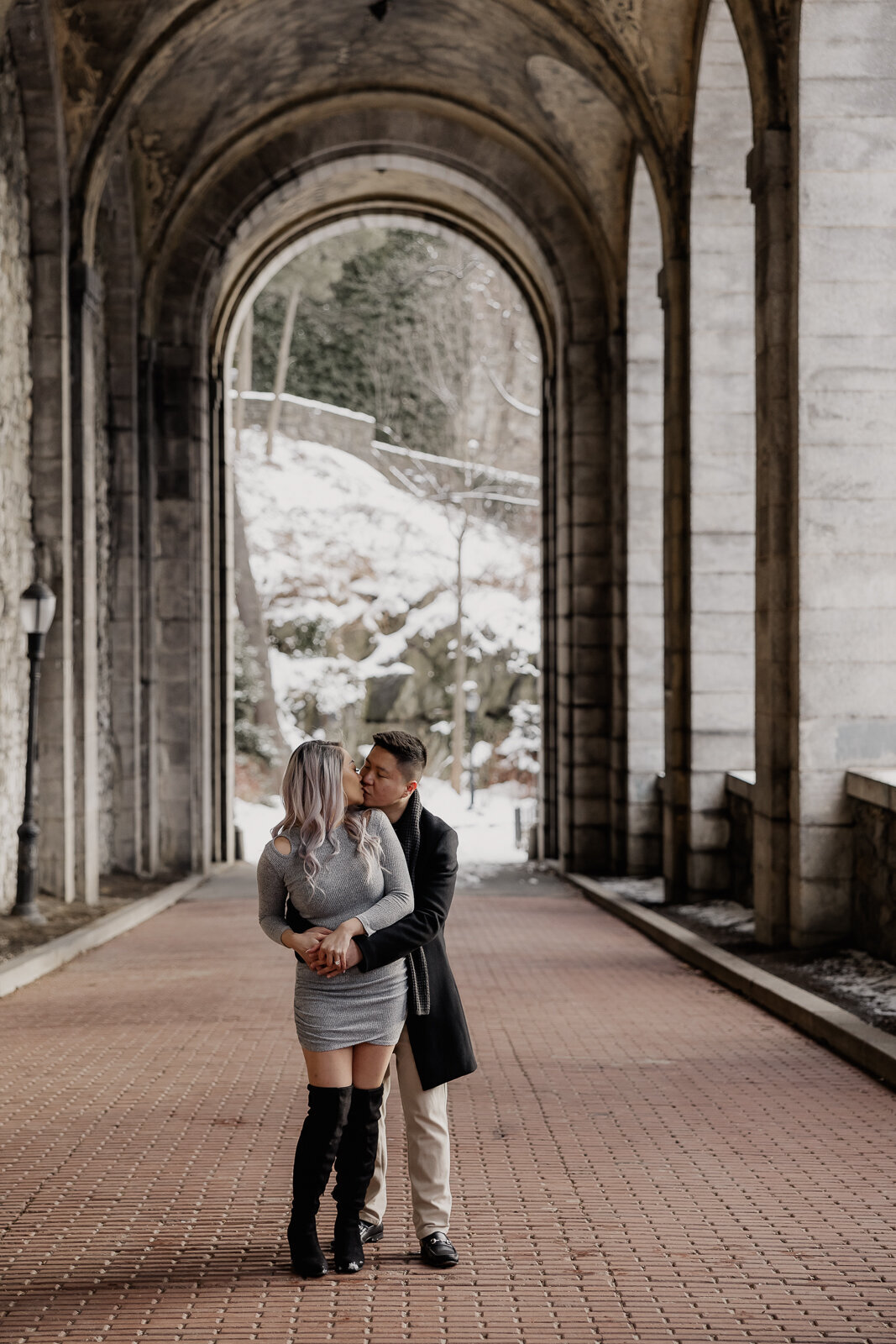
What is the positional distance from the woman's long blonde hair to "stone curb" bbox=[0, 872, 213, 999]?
468 cm

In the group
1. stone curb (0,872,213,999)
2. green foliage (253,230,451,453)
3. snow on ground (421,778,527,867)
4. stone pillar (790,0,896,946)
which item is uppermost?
green foliage (253,230,451,453)

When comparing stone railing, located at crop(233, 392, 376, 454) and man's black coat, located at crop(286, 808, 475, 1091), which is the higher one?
stone railing, located at crop(233, 392, 376, 454)

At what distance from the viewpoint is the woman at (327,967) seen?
129 inches

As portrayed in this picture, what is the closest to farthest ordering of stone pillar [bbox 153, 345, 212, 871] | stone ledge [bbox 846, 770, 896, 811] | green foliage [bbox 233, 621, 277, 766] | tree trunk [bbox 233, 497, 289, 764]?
1. stone ledge [bbox 846, 770, 896, 811]
2. stone pillar [bbox 153, 345, 212, 871]
3. green foliage [bbox 233, 621, 277, 766]
4. tree trunk [bbox 233, 497, 289, 764]

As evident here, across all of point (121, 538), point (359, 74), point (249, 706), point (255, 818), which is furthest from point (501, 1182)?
point (249, 706)

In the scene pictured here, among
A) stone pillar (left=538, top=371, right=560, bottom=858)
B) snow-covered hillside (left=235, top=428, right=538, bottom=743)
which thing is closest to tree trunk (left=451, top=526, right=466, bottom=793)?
snow-covered hillside (left=235, top=428, right=538, bottom=743)

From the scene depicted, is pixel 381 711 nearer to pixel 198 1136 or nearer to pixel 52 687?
pixel 52 687

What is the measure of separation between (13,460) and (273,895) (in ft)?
24.4

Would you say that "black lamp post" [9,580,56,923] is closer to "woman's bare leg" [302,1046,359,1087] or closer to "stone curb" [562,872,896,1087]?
"stone curb" [562,872,896,1087]

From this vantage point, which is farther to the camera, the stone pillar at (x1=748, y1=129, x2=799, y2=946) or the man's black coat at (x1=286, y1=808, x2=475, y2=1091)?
the stone pillar at (x1=748, y1=129, x2=799, y2=946)

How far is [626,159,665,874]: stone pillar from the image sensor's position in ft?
44.6

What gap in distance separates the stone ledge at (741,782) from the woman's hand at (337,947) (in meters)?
7.05

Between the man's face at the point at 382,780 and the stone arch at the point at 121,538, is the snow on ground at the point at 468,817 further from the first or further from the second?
the man's face at the point at 382,780

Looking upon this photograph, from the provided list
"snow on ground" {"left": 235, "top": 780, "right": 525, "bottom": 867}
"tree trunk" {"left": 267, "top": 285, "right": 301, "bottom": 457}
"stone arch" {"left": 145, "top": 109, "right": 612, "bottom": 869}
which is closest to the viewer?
"stone arch" {"left": 145, "top": 109, "right": 612, "bottom": 869}
